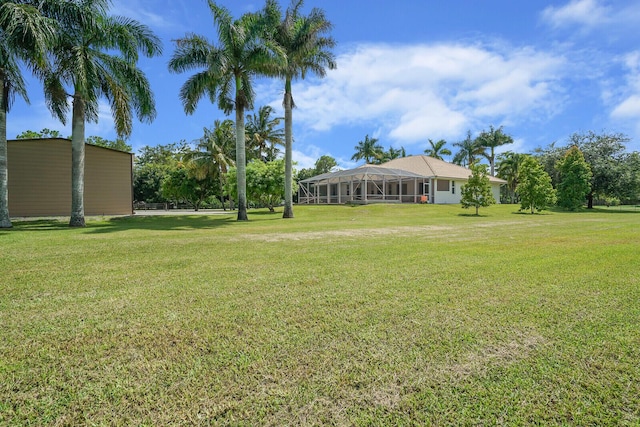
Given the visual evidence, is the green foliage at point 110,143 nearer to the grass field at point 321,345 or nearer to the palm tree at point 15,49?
the palm tree at point 15,49

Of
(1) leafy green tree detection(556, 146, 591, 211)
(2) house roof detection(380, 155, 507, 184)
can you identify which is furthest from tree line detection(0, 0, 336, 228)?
(1) leafy green tree detection(556, 146, 591, 211)

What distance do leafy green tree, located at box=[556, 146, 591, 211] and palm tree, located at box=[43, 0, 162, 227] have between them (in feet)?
Result: 120

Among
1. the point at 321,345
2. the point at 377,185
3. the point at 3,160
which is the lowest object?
the point at 321,345

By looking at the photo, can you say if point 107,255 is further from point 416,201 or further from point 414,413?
point 416,201

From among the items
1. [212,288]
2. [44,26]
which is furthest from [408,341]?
Result: [44,26]

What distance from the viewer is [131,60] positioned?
50.5ft

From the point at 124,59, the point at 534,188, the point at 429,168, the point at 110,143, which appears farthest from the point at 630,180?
the point at 110,143

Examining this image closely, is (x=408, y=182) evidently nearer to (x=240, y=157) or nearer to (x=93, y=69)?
(x=240, y=157)

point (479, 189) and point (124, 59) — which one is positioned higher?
point (124, 59)

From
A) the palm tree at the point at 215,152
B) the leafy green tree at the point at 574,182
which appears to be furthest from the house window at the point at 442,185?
the palm tree at the point at 215,152

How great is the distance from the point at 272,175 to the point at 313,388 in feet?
79.5

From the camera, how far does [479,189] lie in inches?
1021

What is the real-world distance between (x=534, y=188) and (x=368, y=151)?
26746mm

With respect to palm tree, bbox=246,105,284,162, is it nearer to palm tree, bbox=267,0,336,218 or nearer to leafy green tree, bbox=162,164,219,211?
leafy green tree, bbox=162,164,219,211
